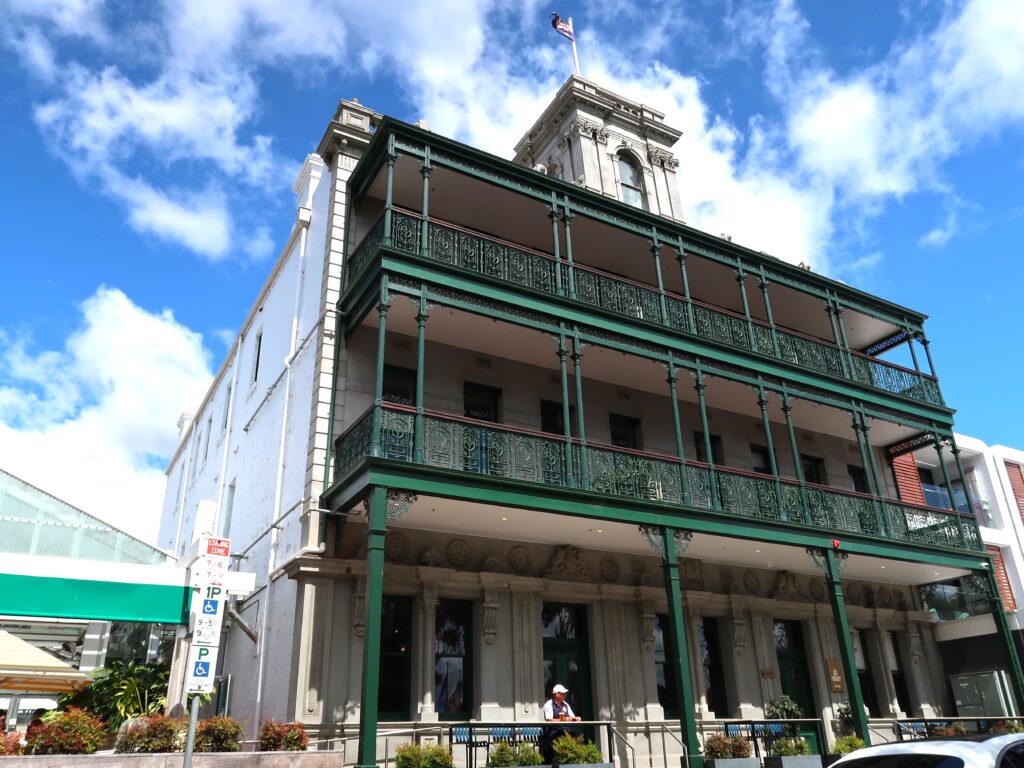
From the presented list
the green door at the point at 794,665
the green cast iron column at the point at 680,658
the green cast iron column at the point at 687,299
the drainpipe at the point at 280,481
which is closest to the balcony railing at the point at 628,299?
the green cast iron column at the point at 687,299

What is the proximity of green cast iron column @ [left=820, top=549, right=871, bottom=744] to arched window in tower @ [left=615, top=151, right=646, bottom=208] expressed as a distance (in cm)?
1106

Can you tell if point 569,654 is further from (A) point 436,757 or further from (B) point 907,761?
(B) point 907,761

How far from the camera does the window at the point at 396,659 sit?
13.6m

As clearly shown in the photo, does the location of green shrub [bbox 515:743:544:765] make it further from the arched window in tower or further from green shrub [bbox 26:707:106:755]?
the arched window in tower

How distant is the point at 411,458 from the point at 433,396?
3091mm

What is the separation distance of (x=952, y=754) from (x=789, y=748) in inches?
367

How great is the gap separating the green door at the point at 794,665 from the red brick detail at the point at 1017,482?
43.7ft

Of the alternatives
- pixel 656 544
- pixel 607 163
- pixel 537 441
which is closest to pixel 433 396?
pixel 537 441

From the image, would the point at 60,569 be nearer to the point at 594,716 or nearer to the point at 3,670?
the point at 3,670

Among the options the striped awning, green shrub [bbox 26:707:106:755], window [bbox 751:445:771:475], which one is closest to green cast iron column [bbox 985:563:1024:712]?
window [bbox 751:445:771:475]

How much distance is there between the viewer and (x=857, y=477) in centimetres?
2220

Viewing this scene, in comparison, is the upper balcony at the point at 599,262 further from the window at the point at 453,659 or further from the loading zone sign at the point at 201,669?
the loading zone sign at the point at 201,669

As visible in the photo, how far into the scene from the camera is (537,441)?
14.5 metres

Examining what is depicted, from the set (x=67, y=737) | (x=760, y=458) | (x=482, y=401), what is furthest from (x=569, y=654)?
(x=67, y=737)
